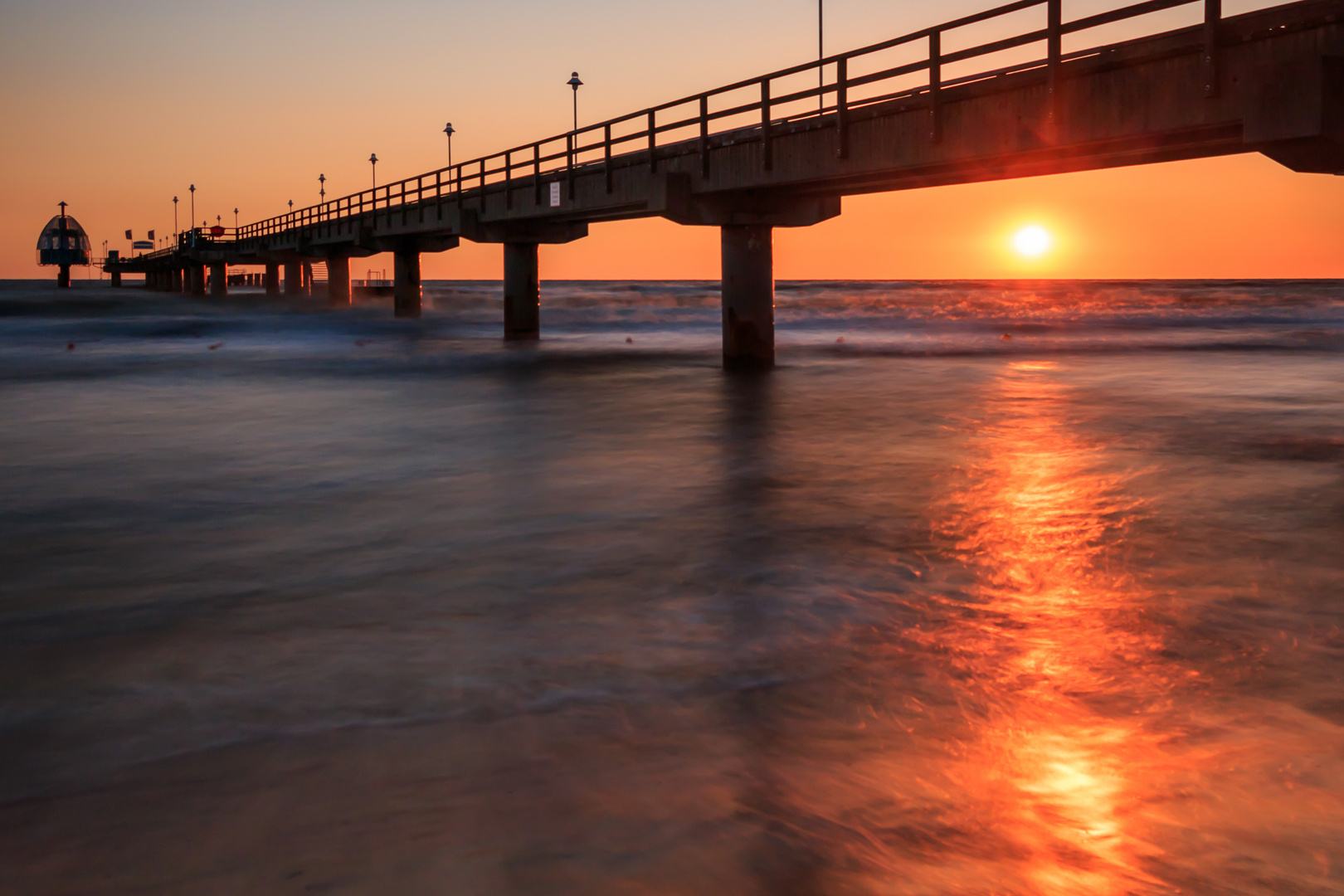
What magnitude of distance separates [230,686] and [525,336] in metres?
38.0

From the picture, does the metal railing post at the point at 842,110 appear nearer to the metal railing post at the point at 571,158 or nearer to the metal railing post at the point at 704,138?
the metal railing post at the point at 704,138

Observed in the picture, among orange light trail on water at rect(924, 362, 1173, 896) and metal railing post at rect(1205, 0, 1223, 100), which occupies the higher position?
metal railing post at rect(1205, 0, 1223, 100)

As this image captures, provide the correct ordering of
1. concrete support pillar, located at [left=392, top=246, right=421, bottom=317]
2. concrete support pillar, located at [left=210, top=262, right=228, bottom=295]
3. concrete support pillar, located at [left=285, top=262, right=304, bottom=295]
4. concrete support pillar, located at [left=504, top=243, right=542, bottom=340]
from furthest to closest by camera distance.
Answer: concrete support pillar, located at [left=210, top=262, right=228, bottom=295] → concrete support pillar, located at [left=285, top=262, right=304, bottom=295] → concrete support pillar, located at [left=392, top=246, right=421, bottom=317] → concrete support pillar, located at [left=504, top=243, right=542, bottom=340]

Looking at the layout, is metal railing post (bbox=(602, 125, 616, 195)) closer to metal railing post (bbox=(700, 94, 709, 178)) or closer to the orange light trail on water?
metal railing post (bbox=(700, 94, 709, 178))

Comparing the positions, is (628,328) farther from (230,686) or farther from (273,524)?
(230,686)

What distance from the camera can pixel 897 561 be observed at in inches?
350

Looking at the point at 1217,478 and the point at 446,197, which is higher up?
the point at 446,197

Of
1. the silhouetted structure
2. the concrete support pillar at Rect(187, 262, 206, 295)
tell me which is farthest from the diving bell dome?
the concrete support pillar at Rect(187, 262, 206, 295)

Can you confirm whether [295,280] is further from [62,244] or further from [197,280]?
[62,244]

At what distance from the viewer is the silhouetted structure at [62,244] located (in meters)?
152

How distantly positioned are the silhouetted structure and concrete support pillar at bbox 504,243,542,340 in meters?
131

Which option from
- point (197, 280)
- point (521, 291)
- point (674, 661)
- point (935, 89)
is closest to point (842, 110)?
point (935, 89)

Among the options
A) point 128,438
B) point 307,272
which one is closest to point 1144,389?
point 128,438

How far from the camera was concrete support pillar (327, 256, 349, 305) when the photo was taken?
77.4 m
